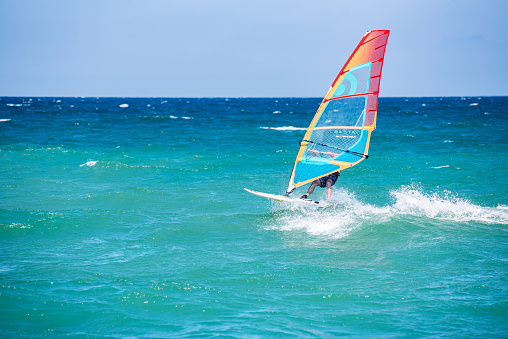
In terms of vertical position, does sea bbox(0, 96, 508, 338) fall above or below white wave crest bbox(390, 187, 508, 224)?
below

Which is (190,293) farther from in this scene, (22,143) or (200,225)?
(22,143)

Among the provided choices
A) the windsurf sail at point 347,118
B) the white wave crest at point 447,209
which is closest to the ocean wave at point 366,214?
the white wave crest at point 447,209

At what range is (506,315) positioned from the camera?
6430 millimetres

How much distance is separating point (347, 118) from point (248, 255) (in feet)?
13.1

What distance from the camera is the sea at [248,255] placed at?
6367 millimetres

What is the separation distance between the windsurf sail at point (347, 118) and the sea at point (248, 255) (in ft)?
4.58

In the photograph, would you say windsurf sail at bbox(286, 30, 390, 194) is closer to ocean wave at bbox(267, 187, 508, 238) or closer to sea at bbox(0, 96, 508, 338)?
ocean wave at bbox(267, 187, 508, 238)

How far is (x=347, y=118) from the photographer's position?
10688 millimetres

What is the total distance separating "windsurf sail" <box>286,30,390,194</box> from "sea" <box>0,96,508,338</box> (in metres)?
1.40

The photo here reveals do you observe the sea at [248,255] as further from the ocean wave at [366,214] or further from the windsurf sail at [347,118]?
the windsurf sail at [347,118]

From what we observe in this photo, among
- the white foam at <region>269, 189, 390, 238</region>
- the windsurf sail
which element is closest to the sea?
the white foam at <region>269, 189, 390, 238</region>

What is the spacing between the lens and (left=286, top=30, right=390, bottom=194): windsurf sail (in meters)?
10.2

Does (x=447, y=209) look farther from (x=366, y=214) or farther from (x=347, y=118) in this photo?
(x=347, y=118)

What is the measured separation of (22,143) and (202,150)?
1081 cm
